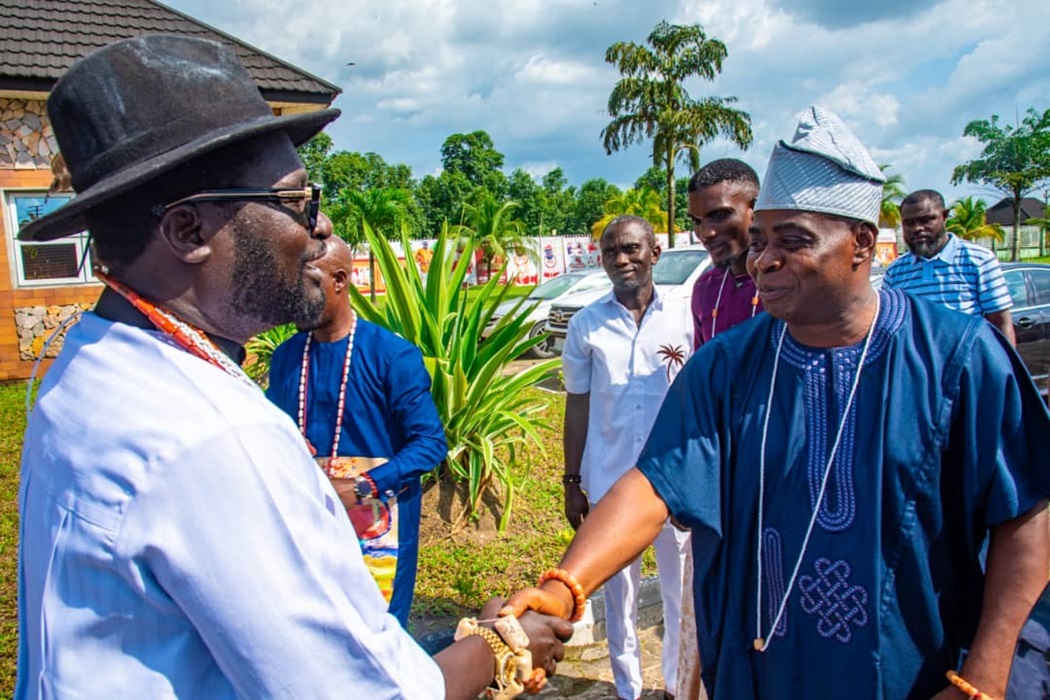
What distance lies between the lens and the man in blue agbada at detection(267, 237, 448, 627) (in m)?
2.88

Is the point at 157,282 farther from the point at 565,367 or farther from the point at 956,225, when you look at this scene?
the point at 956,225

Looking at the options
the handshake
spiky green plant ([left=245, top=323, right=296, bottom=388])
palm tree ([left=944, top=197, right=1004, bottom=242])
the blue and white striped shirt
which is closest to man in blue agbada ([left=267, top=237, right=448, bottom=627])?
the handshake

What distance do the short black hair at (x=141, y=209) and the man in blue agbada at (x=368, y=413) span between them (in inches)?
62.2

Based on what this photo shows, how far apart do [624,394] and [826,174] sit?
5.63 ft

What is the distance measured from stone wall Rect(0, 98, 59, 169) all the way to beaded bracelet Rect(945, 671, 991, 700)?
11.6 metres

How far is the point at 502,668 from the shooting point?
167 centimetres

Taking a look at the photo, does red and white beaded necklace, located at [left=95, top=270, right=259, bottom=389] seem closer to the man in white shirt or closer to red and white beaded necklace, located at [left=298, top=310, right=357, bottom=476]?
red and white beaded necklace, located at [left=298, top=310, right=357, bottom=476]

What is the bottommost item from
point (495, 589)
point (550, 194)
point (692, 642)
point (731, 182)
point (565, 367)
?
point (495, 589)

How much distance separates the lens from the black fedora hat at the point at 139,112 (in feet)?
4.04

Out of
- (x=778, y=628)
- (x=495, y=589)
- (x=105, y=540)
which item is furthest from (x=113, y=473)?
(x=495, y=589)

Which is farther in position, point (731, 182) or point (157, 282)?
point (731, 182)

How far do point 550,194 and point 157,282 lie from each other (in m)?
77.0

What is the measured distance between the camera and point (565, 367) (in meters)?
3.63

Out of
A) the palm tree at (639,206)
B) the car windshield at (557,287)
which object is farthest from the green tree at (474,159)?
the car windshield at (557,287)
